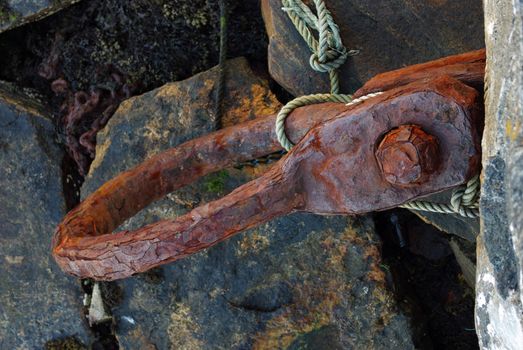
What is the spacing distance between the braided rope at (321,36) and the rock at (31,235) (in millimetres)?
1341

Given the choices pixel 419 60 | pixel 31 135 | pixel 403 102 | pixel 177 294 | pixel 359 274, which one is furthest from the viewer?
pixel 31 135

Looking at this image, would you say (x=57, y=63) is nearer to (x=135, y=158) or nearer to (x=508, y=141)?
(x=135, y=158)

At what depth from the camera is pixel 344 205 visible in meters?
1.46

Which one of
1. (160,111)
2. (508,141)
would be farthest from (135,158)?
(508,141)

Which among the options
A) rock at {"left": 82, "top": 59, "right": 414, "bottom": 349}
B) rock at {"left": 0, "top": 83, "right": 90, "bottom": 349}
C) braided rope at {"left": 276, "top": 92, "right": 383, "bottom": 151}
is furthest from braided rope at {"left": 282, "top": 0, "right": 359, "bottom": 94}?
rock at {"left": 0, "top": 83, "right": 90, "bottom": 349}

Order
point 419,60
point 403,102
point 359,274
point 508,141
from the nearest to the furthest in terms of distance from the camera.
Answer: point 508,141
point 403,102
point 419,60
point 359,274

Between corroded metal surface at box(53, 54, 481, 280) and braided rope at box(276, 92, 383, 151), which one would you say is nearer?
corroded metal surface at box(53, 54, 481, 280)

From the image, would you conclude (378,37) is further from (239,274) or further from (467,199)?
(239,274)

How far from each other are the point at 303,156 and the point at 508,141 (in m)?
0.56

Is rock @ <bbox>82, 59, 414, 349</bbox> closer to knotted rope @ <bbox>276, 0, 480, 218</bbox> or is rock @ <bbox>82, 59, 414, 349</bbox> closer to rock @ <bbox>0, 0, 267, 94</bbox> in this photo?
rock @ <bbox>0, 0, 267, 94</bbox>

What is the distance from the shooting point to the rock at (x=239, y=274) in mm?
2162

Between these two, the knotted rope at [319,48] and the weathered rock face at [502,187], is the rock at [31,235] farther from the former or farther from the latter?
the weathered rock face at [502,187]

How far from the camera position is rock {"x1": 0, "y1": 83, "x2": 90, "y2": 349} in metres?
2.74

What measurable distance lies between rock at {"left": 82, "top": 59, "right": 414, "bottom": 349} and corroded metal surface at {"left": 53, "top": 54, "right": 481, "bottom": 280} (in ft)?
1.64
